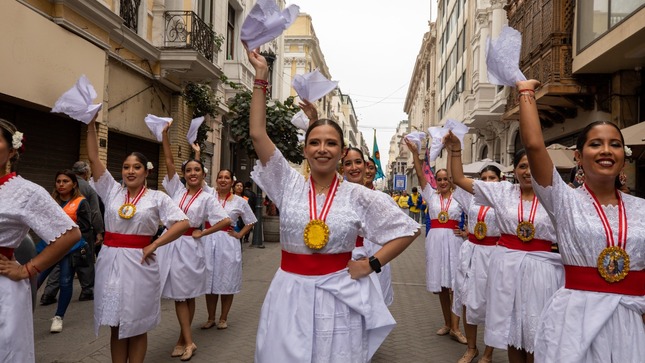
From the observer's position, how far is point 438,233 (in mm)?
7387

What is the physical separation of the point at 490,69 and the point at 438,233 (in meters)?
4.55

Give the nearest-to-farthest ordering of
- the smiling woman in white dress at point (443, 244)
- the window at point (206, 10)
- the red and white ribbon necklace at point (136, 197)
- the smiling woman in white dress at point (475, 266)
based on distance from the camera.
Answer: the red and white ribbon necklace at point (136, 197) < the smiling woman in white dress at point (475, 266) < the smiling woman in white dress at point (443, 244) < the window at point (206, 10)

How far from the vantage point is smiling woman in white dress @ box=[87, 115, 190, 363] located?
456cm

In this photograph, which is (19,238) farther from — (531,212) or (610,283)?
(531,212)

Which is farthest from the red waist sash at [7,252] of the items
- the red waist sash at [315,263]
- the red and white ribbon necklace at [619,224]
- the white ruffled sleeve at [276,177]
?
the red and white ribbon necklace at [619,224]

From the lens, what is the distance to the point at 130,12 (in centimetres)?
1314

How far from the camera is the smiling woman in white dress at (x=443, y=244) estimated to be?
7.16m

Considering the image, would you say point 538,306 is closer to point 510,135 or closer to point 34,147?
point 34,147

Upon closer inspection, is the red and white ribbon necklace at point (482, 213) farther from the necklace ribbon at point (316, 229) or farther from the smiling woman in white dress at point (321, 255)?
the necklace ribbon at point (316, 229)

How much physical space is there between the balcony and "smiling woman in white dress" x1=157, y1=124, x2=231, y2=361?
8730 millimetres

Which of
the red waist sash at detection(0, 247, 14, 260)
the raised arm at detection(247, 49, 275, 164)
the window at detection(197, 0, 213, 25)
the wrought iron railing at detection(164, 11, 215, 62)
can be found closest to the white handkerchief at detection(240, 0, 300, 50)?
the raised arm at detection(247, 49, 275, 164)

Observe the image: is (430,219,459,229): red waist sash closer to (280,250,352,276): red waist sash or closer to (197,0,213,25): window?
(280,250,352,276): red waist sash

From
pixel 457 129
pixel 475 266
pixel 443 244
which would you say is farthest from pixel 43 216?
pixel 443 244

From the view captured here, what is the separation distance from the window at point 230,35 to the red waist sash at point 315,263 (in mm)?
18914
